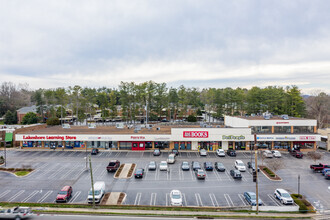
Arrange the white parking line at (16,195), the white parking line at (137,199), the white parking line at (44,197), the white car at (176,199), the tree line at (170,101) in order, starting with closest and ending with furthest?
the white car at (176,199) → the white parking line at (137,199) → the white parking line at (44,197) → the white parking line at (16,195) → the tree line at (170,101)

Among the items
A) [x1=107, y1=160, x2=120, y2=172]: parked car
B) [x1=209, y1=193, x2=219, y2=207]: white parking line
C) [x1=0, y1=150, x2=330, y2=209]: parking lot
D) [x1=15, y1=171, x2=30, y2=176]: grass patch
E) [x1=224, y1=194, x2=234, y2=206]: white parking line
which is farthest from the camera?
[x1=107, y1=160, x2=120, y2=172]: parked car

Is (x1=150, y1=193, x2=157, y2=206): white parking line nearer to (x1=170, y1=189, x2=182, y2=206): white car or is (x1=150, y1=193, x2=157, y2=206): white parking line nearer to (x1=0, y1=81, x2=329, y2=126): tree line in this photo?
(x1=170, y1=189, x2=182, y2=206): white car

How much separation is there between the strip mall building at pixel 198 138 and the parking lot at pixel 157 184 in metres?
7.39

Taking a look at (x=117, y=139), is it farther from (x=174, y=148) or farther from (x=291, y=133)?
(x=291, y=133)

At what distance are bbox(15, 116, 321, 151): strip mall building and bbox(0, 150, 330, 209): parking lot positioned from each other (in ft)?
24.3

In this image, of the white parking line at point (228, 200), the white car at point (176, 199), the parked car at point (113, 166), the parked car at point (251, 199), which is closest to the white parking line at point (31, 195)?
the parked car at point (113, 166)

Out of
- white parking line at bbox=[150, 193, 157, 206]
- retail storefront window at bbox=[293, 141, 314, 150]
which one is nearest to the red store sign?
retail storefront window at bbox=[293, 141, 314, 150]

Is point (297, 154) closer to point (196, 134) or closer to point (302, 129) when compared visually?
point (302, 129)

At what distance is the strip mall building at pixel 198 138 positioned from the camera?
1860 inches

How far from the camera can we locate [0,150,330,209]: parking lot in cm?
2497

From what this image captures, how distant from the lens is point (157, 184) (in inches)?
1149

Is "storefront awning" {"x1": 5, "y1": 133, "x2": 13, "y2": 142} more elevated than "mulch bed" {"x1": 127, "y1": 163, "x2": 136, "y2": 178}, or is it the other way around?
"storefront awning" {"x1": 5, "y1": 133, "x2": 13, "y2": 142}

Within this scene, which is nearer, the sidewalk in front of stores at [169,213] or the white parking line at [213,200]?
the sidewalk in front of stores at [169,213]

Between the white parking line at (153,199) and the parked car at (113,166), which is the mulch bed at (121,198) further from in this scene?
the parked car at (113,166)
